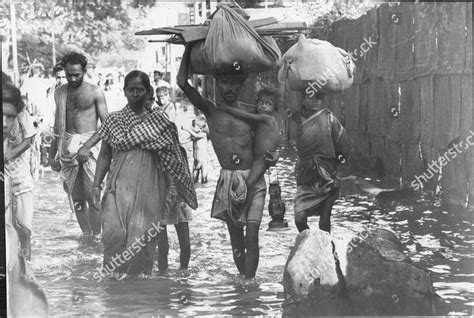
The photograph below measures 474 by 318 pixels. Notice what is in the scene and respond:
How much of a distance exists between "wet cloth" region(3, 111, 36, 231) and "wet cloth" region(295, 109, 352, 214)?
74.9 inches

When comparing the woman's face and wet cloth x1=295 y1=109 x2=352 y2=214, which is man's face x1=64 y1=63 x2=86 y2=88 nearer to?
the woman's face

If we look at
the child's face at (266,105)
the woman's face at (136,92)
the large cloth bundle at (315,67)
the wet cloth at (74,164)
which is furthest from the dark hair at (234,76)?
the wet cloth at (74,164)

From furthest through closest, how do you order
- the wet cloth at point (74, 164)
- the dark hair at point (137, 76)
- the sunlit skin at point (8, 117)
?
the wet cloth at point (74, 164) < the dark hair at point (137, 76) < the sunlit skin at point (8, 117)

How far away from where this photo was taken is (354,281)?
5.70 metres

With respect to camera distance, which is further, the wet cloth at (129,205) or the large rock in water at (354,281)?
the wet cloth at (129,205)

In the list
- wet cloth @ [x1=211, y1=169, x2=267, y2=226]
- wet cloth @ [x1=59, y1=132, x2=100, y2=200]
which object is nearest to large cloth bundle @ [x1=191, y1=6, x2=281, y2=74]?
wet cloth @ [x1=211, y1=169, x2=267, y2=226]

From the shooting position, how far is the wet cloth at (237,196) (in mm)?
6348

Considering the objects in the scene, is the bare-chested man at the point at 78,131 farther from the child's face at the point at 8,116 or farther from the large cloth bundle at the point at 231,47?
the large cloth bundle at the point at 231,47

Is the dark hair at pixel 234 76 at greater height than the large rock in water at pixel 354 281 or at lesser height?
A: greater

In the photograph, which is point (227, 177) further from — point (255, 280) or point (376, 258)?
point (376, 258)

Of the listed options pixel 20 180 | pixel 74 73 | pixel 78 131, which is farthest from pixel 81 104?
pixel 20 180

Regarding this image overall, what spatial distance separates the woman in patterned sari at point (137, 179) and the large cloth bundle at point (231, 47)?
0.56 metres

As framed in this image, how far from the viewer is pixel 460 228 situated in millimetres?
7625

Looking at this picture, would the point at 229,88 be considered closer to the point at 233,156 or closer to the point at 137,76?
the point at 233,156
